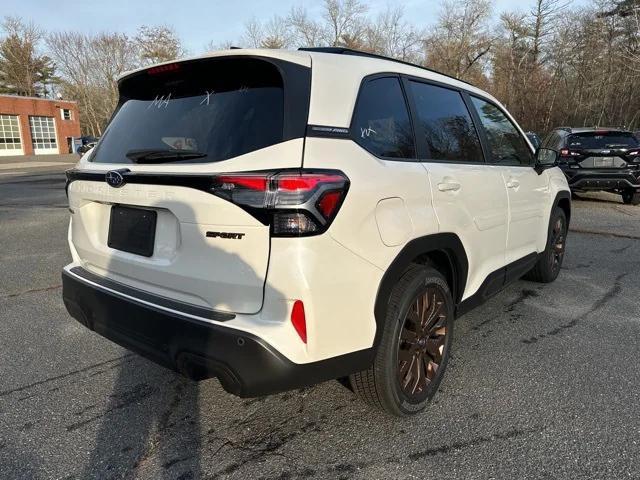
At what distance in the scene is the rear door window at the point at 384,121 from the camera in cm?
230

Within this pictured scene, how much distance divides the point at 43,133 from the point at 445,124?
5563 cm

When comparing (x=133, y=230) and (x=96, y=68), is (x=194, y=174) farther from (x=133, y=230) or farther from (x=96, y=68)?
(x=96, y=68)

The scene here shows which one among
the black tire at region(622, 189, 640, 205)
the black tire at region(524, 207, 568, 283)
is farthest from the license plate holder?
the black tire at region(622, 189, 640, 205)

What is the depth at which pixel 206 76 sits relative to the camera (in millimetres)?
2377

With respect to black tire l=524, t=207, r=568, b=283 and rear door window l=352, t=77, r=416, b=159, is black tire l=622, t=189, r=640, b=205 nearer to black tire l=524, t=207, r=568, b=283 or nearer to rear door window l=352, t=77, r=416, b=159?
black tire l=524, t=207, r=568, b=283

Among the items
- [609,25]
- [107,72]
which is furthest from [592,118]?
[107,72]

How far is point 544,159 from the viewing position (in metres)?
4.16

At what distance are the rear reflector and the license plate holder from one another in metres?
0.82

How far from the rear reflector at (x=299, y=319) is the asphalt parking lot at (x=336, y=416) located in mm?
706

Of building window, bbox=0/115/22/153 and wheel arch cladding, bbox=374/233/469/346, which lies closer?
wheel arch cladding, bbox=374/233/469/346

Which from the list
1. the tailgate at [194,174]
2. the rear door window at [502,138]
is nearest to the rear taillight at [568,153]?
the rear door window at [502,138]

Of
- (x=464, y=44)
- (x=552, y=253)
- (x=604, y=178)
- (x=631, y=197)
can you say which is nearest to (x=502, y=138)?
(x=552, y=253)

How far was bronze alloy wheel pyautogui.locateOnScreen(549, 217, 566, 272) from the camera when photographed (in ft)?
16.1

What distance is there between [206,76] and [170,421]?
181cm
